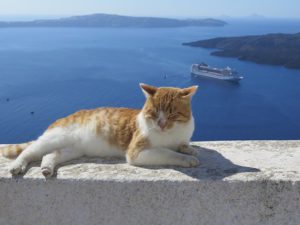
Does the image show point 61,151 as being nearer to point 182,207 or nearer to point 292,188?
point 182,207

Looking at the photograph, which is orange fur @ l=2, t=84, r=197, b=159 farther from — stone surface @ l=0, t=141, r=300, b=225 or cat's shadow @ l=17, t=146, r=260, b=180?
stone surface @ l=0, t=141, r=300, b=225

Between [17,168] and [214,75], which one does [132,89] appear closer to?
[214,75]

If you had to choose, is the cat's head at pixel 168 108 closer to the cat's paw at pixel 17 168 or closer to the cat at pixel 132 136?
the cat at pixel 132 136

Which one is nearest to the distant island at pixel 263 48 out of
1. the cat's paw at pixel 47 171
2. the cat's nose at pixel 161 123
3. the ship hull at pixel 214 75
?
the ship hull at pixel 214 75

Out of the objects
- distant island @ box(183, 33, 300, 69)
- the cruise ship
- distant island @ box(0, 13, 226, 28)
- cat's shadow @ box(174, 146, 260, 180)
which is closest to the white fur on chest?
cat's shadow @ box(174, 146, 260, 180)

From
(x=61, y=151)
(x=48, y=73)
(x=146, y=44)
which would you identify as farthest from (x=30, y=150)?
(x=146, y=44)

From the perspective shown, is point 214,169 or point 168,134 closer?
point 214,169

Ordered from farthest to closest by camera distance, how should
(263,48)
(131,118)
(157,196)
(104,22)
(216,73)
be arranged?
1. (104,22)
2. (263,48)
3. (216,73)
4. (131,118)
5. (157,196)

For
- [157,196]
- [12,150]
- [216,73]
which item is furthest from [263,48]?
[157,196]
